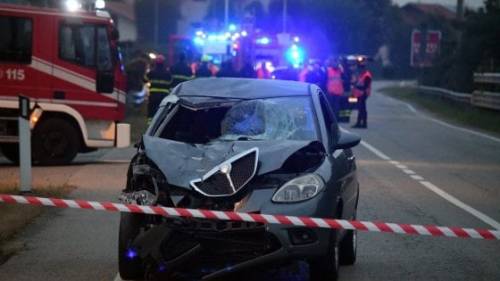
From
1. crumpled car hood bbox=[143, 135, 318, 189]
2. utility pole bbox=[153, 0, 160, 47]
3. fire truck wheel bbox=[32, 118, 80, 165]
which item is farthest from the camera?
utility pole bbox=[153, 0, 160, 47]

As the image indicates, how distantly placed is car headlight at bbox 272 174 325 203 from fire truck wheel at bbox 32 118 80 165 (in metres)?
9.22

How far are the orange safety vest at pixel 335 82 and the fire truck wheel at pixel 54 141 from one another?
10.5 metres

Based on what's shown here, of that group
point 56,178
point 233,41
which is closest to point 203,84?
point 56,178

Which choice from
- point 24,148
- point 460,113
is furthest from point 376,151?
point 460,113

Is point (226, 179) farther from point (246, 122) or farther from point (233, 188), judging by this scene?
point (246, 122)

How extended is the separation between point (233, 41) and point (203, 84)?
3349cm

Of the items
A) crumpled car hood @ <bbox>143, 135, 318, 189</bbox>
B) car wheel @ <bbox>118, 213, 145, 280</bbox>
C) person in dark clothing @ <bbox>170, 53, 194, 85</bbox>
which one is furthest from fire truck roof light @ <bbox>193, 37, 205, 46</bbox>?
car wheel @ <bbox>118, 213, 145, 280</bbox>

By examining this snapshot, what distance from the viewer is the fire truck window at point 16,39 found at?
15.2 meters

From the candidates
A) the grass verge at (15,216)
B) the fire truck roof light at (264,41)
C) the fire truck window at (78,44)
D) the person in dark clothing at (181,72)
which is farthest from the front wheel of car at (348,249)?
the fire truck roof light at (264,41)

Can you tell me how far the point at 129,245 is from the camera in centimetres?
690

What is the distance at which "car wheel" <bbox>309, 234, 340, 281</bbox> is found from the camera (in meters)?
6.88

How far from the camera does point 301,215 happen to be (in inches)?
263

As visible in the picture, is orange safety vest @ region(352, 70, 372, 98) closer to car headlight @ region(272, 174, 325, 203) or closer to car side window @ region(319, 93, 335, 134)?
car side window @ region(319, 93, 335, 134)

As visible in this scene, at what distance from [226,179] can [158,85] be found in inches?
533
